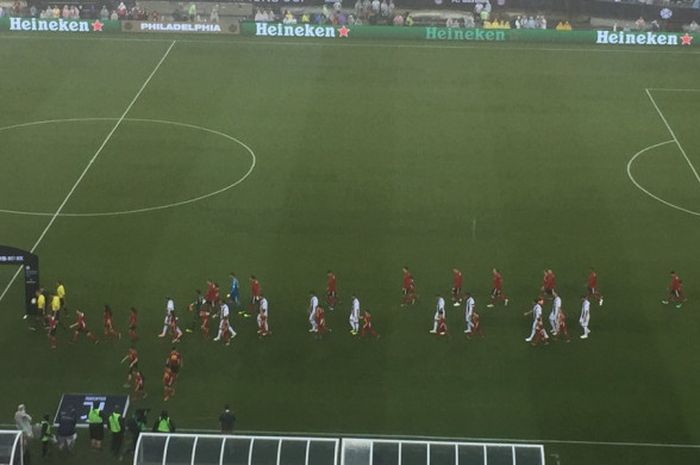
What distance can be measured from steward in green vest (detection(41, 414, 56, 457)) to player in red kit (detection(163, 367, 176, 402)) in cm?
296

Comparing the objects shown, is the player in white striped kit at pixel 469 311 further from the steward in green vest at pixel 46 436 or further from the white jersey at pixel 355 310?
the steward in green vest at pixel 46 436

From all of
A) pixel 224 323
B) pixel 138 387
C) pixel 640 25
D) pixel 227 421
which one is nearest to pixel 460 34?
pixel 640 25

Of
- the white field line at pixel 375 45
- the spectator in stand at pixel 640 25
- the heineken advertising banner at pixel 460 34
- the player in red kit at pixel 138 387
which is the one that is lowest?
the player in red kit at pixel 138 387

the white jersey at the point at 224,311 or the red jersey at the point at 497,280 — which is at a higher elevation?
the red jersey at the point at 497,280

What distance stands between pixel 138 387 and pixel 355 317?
5.68 metres

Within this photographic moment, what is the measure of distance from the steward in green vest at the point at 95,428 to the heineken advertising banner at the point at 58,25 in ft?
115

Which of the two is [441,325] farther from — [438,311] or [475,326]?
[475,326]

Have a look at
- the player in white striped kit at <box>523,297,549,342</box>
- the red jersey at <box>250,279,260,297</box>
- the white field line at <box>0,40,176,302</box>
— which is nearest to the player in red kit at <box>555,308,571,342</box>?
the player in white striped kit at <box>523,297,549,342</box>

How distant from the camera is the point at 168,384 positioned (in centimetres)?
2777

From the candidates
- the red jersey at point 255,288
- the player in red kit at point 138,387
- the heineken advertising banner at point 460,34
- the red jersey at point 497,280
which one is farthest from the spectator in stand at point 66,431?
the heineken advertising banner at point 460,34

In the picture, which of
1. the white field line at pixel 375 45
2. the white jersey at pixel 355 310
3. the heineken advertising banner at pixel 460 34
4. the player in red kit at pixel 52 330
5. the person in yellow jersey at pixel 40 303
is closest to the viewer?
the player in red kit at pixel 52 330

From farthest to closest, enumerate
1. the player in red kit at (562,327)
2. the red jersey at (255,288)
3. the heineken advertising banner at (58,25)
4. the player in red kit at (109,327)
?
the heineken advertising banner at (58,25) < the red jersey at (255,288) < the player in red kit at (562,327) < the player in red kit at (109,327)

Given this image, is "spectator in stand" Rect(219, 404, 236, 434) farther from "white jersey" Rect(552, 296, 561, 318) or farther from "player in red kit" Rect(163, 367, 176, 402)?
"white jersey" Rect(552, 296, 561, 318)

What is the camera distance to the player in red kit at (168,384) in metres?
27.7
